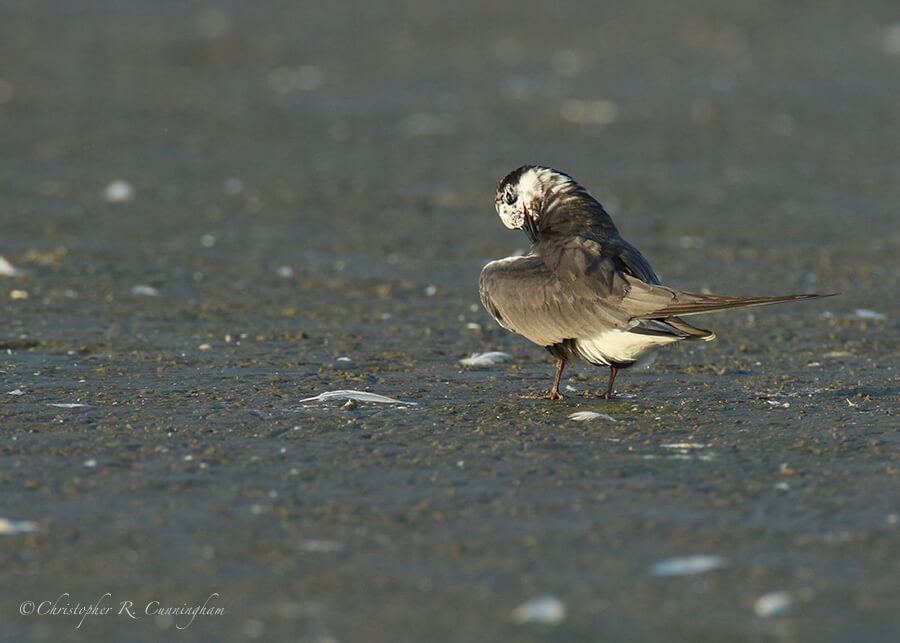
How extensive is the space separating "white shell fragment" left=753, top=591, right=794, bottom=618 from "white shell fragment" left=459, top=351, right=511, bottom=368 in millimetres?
3558

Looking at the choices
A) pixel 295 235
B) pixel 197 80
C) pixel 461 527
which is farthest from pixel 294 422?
pixel 197 80

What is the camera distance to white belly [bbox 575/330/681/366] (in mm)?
6004

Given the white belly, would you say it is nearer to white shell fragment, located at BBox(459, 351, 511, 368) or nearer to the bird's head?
the bird's head

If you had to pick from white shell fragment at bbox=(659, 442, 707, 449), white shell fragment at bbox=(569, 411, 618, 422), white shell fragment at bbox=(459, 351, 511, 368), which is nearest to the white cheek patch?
white shell fragment at bbox=(459, 351, 511, 368)

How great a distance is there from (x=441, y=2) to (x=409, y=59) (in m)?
3.24

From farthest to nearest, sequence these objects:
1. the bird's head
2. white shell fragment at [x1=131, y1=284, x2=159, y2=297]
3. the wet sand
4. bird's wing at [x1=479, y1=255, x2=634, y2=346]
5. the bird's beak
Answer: white shell fragment at [x1=131, y1=284, x2=159, y2=297]
the bird's beak
the bird's head
bird's wing at [x1=479, y1=255, x2=634, y2=346]
the wet sand

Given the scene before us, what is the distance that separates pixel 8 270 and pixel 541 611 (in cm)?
686

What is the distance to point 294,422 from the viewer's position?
5.83 m

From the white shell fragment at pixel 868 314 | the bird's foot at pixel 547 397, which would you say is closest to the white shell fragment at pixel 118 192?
the bird's foot at pixel 547 397

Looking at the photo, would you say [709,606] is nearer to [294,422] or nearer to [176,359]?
[294,422]

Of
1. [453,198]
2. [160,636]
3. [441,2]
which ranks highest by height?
[441,2]

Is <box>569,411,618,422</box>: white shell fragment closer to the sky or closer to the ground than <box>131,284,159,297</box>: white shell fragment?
closer to the ground

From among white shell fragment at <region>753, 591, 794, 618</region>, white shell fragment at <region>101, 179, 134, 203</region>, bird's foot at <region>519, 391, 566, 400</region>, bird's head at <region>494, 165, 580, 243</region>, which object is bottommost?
white shell fragment at <region>753, 591, 794, 618</region>

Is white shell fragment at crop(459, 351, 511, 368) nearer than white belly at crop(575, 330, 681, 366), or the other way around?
white belly at crop(575, 330, 681, 366)
